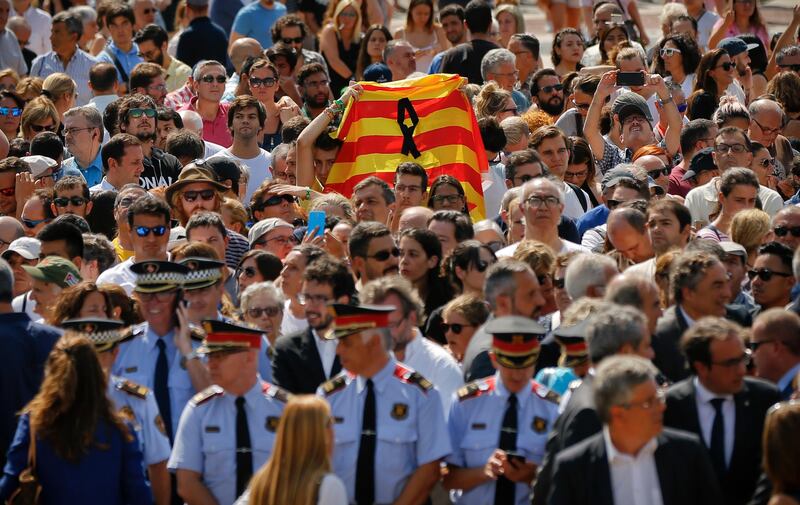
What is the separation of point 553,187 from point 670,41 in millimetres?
5327

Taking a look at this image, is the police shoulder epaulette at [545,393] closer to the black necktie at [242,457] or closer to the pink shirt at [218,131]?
the black necktie at [242,457]

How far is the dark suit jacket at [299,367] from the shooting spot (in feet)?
24.7

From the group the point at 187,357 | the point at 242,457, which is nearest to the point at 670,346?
the point at 242,457

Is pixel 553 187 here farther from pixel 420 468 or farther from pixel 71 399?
pixel 71 399

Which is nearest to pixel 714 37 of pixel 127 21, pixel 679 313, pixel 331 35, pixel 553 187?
pixel 331 35

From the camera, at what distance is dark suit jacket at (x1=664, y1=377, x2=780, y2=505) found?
21.5ft

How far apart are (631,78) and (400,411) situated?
21.9 feet

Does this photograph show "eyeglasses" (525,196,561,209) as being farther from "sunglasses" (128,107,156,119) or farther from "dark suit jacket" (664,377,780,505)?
"sunglasses" (128,107,156,119)

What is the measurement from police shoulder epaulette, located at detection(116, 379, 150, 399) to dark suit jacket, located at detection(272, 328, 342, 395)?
2.26 feet

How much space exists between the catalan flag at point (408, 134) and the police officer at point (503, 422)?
5125 millimetres

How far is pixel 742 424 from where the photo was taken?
6.57 metres

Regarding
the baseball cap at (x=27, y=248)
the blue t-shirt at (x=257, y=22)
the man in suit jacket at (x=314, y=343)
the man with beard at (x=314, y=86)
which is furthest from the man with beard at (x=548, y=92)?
the man in suit jacket at (x=314, y=343)

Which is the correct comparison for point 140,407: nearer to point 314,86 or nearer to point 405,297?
point 405,297

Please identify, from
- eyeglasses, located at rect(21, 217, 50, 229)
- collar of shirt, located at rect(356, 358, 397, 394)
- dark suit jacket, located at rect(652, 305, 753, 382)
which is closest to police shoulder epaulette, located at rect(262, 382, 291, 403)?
collar of shirt, located at rect(356, 358, 397, 394)
